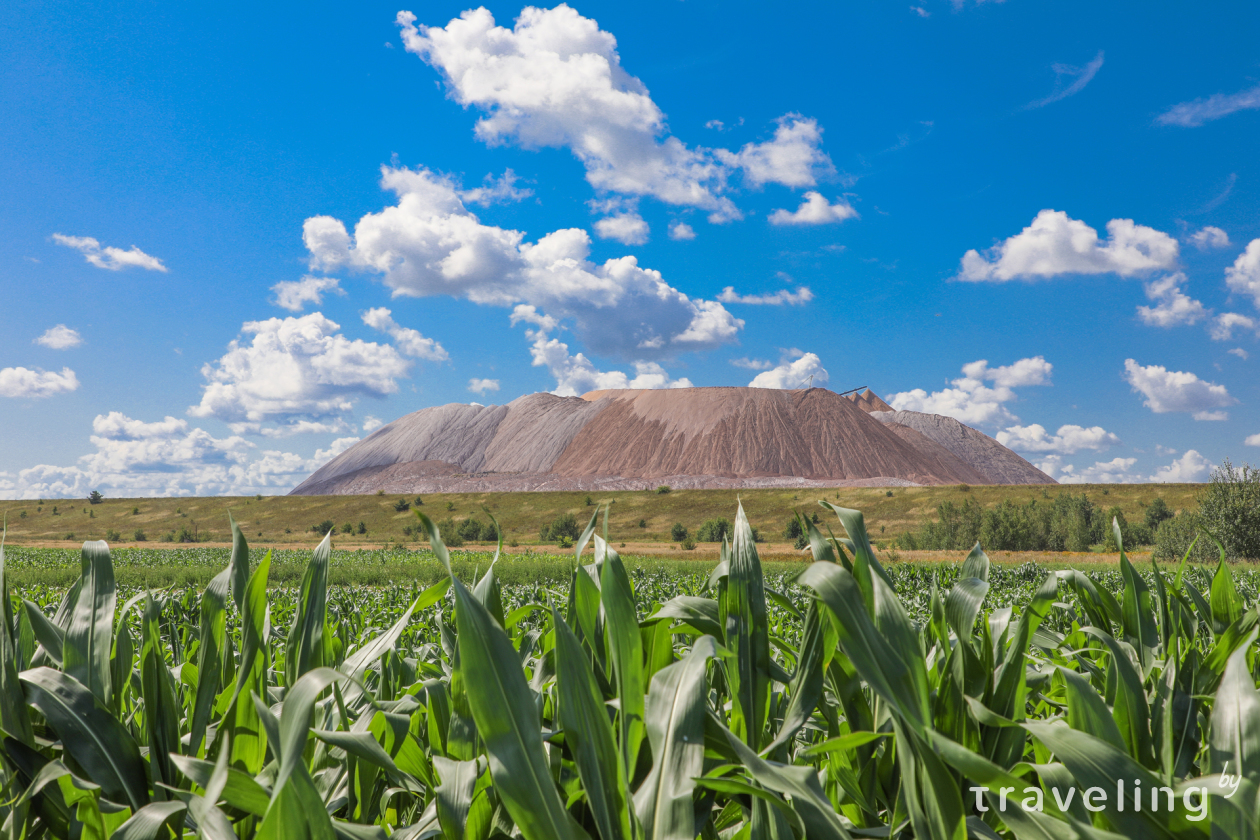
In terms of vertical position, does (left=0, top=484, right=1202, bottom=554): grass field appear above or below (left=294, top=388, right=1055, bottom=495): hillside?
below

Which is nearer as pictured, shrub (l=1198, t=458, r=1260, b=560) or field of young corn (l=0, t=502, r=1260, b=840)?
field of young corn (l=0, t=502, r=1260, b=840)

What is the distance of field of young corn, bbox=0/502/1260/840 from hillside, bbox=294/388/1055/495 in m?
84.0

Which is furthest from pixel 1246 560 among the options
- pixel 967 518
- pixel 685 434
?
pixel 685 434

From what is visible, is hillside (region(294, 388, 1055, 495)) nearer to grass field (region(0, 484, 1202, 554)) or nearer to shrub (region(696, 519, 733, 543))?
grass field (region(0, 484, 1202, 554))

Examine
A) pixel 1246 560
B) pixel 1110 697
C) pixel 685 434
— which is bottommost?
pixel 1246 560

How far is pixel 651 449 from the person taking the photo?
9969 cm

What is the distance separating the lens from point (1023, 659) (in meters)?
0.81

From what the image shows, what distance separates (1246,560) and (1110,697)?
37626 mm

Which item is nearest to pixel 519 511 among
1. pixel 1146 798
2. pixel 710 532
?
pixel 710 532

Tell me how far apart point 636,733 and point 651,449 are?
9913 centimetres

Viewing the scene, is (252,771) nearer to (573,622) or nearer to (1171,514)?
(573,622)

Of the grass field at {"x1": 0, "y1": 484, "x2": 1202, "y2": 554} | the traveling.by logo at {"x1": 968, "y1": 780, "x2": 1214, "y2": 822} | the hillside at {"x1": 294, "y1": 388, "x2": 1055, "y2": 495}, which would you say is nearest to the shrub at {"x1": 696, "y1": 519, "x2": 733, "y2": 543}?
the grass field at {"x1": 0, "y1": 484, "x2": 1202, "y2": 554}

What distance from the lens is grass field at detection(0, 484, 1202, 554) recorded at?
55.2m

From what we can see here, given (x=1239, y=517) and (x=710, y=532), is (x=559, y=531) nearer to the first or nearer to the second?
(x=710, y=532)
